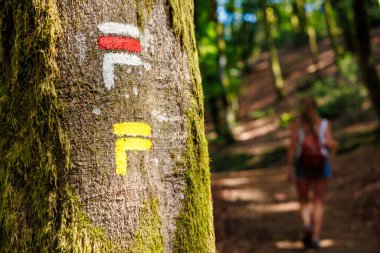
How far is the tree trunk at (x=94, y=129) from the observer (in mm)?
1580

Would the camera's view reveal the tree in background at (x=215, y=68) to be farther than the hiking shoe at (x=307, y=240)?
Yes

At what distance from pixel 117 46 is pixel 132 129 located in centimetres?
32

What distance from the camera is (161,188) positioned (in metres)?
1.69

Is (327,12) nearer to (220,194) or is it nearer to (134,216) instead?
(220,194)

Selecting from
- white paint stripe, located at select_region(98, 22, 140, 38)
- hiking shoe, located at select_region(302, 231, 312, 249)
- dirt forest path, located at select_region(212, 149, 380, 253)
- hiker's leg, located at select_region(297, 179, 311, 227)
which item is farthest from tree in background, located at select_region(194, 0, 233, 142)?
white paint stripe, located at select_region(98, 22, 140, 38)

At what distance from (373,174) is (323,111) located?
9.27 m

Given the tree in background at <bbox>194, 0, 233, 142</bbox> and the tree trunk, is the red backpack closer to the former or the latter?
the tree trunk

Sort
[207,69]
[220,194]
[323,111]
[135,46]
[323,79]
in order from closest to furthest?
[135,46]
[220,194]
[207,69]
[323,111]
[323,79]

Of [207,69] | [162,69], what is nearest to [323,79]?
[207,69]

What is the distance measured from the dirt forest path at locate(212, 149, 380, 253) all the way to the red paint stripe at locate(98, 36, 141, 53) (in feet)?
18.9

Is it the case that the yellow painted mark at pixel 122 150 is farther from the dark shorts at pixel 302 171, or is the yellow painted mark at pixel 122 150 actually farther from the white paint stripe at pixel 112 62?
the dark shorts at pixel 302 171

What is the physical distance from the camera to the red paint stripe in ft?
5.32

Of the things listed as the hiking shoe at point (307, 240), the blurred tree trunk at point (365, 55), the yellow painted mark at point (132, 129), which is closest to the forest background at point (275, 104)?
the blurred tree trunk at point (365, 55)

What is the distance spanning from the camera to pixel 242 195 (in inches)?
442
